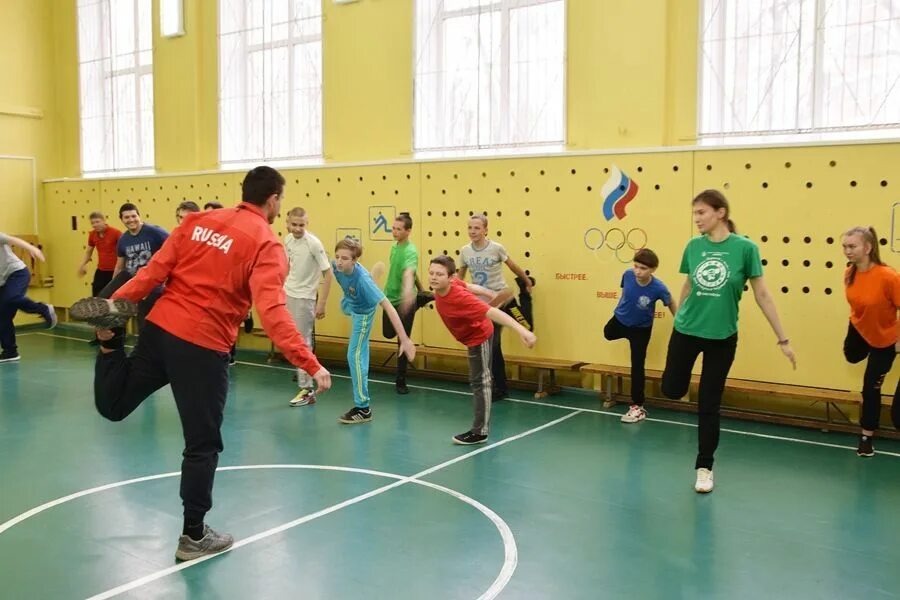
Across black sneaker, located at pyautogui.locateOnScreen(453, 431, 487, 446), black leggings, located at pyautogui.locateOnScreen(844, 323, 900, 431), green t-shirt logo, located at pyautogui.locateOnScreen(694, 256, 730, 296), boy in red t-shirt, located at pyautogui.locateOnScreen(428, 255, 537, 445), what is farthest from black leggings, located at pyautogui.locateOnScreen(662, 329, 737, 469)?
black sneaker, located at pyautogui.locateOnScreen(453, 431, 487, 446)

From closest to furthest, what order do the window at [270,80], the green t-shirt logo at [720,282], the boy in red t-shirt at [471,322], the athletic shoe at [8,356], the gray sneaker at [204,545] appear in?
the gray sneaker at [204,545], the green t-shirt logo at [720,282], the boy in red t-shirt at [471,322], the athletic shoe at [8,356], the window at [270,80]

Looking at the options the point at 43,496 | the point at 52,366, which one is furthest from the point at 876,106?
the point at 52,366

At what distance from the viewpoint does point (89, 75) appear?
49.9ft

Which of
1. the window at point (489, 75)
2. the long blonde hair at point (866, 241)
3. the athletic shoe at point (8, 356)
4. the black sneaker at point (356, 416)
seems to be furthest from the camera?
the athletic shoe at point (8, 356)

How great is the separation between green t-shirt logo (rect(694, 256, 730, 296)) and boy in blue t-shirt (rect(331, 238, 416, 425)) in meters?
3.00

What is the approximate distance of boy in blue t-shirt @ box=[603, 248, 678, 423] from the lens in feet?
25.7

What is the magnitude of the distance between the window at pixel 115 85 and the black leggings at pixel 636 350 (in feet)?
31.8

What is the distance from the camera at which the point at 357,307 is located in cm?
783

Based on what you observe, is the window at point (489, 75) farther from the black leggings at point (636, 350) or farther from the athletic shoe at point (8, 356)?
the athletic shoe at point (8, 356)

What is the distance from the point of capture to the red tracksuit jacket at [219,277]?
13.6ft

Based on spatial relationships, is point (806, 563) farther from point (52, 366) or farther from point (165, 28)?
point (165, 28)

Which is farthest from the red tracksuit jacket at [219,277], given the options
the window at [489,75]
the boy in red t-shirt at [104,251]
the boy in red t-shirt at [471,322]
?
the boy in red t-shirt at [104,251]

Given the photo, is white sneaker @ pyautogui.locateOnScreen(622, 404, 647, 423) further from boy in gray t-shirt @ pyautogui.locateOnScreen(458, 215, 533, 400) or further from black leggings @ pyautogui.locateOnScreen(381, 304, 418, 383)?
black leggings @ pyautogui.locateOnScreen(381, 304, 418, 383)

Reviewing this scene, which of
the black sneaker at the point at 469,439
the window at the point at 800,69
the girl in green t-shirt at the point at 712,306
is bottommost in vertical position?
the black sneaker at the point at 469,439
